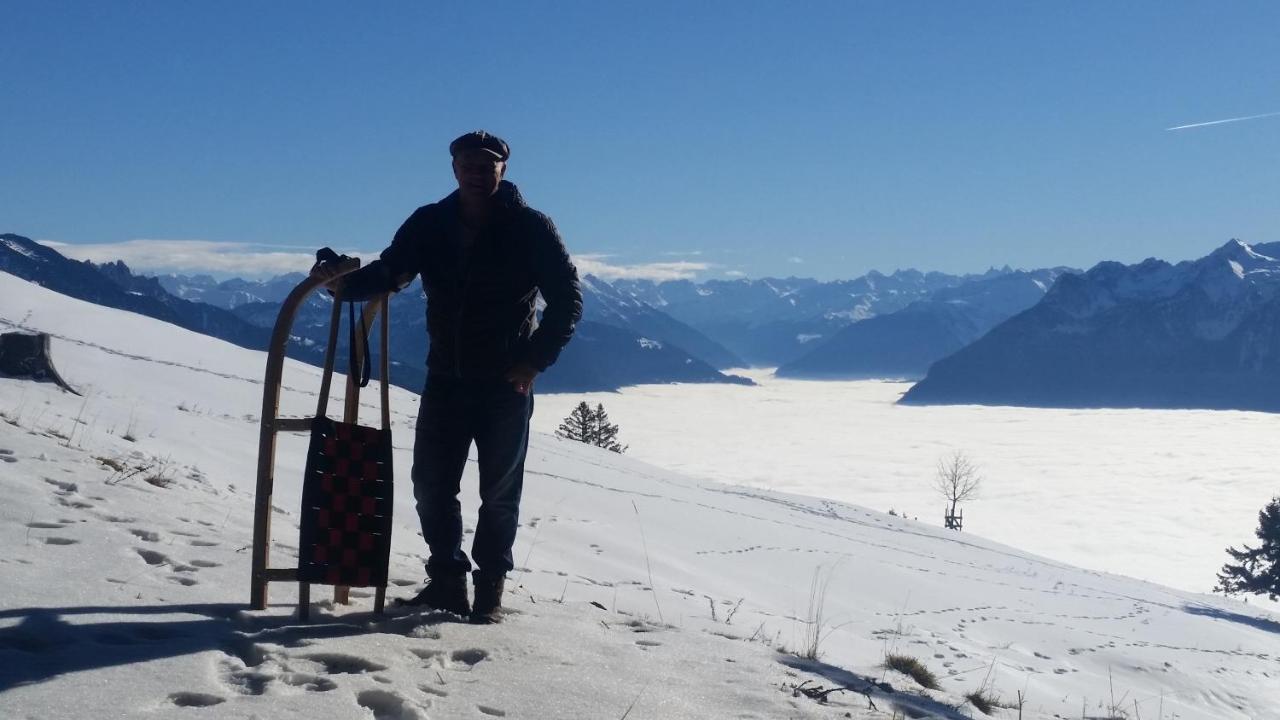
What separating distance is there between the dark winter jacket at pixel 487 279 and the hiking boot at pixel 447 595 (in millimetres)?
982

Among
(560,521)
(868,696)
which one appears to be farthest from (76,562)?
(560,521)

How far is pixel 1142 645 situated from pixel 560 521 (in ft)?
22.3

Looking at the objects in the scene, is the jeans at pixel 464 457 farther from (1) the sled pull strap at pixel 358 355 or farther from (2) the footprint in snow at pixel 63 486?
(2) the footprint in snow at pixel 63 486

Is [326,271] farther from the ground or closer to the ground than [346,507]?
farther from the ground

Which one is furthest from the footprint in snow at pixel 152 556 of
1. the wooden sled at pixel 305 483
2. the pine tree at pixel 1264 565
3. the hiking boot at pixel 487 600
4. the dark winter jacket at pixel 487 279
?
the pine tree at pixel 1264 565

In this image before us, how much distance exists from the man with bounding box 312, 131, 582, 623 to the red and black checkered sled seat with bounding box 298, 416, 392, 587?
31cm

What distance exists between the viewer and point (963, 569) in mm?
15375

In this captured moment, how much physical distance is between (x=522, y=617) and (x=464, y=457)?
871mm

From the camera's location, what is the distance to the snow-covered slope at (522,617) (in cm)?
316

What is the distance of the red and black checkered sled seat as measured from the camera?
3838mm

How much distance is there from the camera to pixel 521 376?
4145mm

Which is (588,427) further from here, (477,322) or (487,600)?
(477,322)

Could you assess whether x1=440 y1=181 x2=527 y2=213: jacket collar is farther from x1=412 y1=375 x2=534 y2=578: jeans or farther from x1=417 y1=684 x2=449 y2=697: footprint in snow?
x1=417 y1=684 x2=449 y2=697: footprint in snow

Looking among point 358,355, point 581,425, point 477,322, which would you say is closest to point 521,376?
point 477,322
